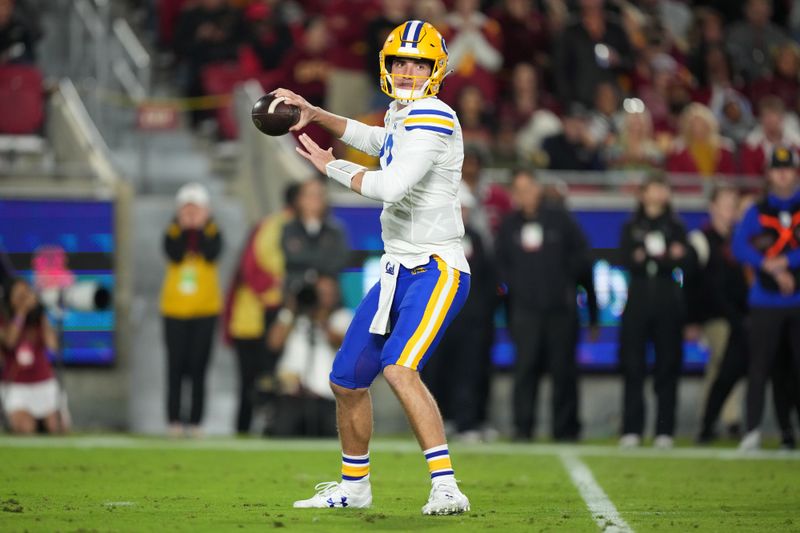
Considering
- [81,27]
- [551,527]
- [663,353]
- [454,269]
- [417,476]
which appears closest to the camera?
[551,527]

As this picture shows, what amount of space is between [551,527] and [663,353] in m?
6.12

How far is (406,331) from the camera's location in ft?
23.8

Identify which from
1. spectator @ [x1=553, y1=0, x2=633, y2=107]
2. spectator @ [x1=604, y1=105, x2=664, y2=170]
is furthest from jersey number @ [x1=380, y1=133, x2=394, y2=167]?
spectator @ [x1=553, y1=0, x2=633, y2=107]

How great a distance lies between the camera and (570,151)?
15.6 meters

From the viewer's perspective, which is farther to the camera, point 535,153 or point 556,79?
point 556,79

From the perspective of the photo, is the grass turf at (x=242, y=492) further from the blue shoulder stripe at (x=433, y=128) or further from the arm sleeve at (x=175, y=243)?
the arm sleeve at (x=175, y=243)

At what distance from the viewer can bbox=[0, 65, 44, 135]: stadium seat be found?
50.9 ft

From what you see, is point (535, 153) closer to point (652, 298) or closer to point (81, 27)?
point (652, 298)

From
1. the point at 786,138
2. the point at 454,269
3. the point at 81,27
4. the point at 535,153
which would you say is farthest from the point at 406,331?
the point at 81,27

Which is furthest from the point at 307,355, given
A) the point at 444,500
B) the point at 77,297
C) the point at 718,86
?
the point at 718,86

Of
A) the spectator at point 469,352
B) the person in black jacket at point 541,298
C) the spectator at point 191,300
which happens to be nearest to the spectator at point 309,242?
the spectator at point 191,300

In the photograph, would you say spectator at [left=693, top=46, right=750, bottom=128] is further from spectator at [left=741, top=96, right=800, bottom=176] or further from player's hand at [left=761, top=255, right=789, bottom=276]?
player's hand at [left=761, top=255, right=789, bottom=276]

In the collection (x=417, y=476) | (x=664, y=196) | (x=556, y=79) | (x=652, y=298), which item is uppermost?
(x=556, y=79)

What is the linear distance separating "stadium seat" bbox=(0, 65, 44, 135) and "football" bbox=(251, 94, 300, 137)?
8733mm
